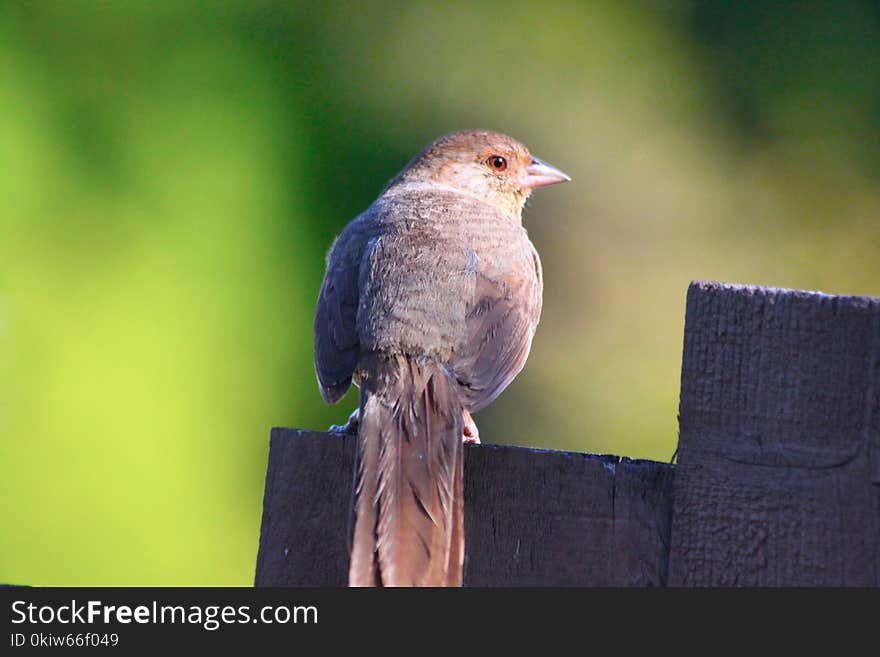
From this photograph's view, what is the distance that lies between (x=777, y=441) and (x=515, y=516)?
2.00ft

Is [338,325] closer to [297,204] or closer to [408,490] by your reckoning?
[408,490]

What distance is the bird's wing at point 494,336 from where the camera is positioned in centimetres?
361

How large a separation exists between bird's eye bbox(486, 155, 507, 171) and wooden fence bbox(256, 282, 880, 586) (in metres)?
3.17

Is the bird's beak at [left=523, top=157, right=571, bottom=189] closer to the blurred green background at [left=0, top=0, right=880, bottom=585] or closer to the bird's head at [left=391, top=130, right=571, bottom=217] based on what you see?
the bird's head at [left=391, top=130, right=571, bottom=217]

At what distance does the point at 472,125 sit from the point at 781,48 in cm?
224

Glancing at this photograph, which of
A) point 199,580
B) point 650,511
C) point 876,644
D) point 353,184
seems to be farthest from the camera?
point 353,184

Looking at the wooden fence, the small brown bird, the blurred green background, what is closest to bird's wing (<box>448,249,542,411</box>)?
the small brown bird

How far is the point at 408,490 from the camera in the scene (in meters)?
2.76

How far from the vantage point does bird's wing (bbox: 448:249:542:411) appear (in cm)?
361

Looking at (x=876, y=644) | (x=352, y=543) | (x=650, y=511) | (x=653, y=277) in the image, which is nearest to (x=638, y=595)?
(x=650, y=511)

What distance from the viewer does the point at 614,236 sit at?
822cm

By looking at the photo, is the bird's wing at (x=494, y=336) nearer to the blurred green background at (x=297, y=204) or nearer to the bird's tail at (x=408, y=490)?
the bird's tail at (x=408, y=490)

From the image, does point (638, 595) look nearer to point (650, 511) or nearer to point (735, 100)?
point (650, 511)

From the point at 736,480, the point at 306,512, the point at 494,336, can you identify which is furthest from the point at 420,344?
the point at 736,480
